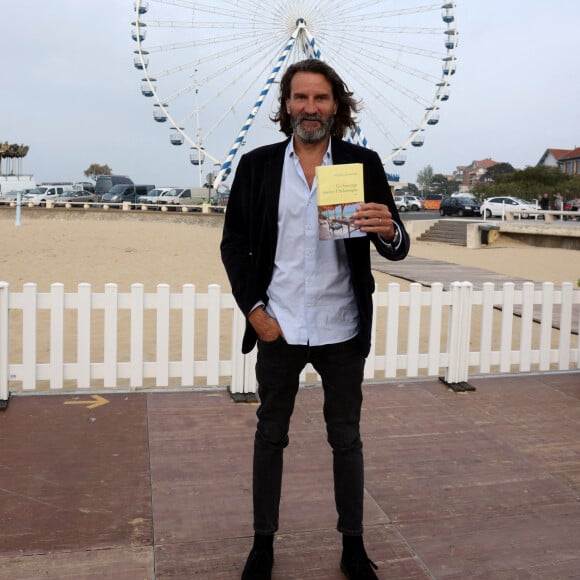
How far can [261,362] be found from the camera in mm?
2699

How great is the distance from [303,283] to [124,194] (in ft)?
146

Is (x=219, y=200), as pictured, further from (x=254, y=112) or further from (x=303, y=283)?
(x=303, y=283)

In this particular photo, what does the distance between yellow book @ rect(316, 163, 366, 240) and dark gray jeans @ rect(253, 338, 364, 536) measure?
42 cm

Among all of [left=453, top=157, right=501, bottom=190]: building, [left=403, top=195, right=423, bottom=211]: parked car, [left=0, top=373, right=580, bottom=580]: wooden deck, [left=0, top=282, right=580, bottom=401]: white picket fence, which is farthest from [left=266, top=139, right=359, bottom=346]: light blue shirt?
[left=453, top=157, right=501, bottom=190]: building

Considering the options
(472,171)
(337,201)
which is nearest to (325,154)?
(337,201)

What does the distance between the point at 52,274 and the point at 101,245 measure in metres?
6.19

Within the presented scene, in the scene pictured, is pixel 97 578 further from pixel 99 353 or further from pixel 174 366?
pixel 99 353

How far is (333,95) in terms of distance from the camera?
2.66 meters

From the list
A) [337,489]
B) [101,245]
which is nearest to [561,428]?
[337,489]

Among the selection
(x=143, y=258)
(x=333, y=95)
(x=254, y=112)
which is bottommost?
(x=143, y=258)

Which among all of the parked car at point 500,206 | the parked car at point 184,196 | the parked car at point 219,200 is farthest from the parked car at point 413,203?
the parked car at point 184,196

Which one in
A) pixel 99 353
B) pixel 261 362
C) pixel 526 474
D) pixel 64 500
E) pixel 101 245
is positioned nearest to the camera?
pixel 261 362

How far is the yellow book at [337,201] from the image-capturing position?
8.10 ft

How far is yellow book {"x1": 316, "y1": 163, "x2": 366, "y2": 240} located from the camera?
97.2 inches
